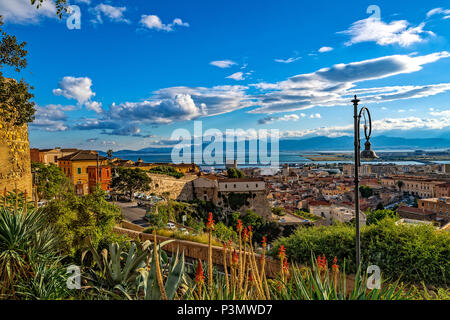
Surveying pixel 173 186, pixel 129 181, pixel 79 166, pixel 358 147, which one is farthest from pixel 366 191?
pixel 358 147

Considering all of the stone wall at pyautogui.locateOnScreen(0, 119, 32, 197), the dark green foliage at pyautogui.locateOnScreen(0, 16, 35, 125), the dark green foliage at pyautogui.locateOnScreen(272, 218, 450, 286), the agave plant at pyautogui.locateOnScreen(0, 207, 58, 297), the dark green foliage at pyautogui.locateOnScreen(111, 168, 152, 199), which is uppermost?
the dark green foliage at pyautogui.locateOnScreen(0, 16, 35, 125)

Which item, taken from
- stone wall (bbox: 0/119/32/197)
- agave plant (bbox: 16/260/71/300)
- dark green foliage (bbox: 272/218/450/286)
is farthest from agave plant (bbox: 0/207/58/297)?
dark green foliage (bbox: 272/218/450/286)

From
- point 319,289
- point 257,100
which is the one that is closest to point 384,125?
point 257,100

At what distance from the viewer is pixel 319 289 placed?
6.63 ft

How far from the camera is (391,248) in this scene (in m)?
3.96

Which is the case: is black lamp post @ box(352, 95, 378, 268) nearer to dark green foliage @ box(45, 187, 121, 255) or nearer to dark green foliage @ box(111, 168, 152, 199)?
dark green foliage @ box(45, 187, 121, 255)

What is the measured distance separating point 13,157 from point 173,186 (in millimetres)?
27599

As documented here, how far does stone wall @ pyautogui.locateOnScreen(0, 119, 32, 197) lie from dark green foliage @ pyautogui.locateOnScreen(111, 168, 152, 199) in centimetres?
2176

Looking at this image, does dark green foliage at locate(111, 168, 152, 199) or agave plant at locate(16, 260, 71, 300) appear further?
dark green foliage at locate(111, 168, 152, 199)

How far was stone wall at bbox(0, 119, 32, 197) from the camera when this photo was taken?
17.9 feet

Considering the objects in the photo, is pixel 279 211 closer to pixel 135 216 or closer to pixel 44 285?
pixel 135 216

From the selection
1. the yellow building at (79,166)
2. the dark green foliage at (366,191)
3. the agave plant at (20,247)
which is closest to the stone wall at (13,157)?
the agave plant at (20,247)
